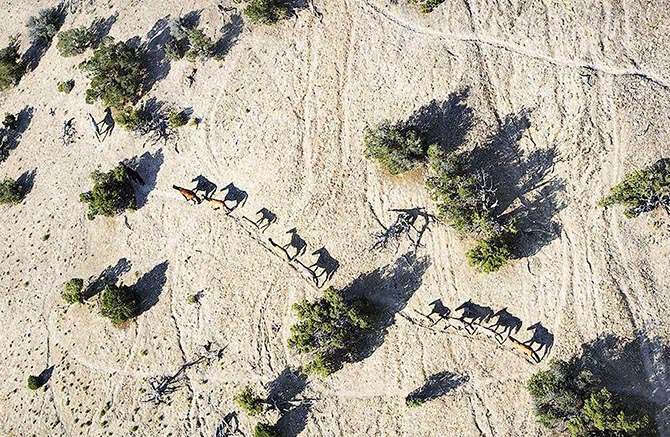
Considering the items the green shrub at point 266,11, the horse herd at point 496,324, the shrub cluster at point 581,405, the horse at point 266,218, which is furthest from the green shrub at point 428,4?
the shrub cluster at point 581,405

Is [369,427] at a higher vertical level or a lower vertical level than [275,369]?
lower

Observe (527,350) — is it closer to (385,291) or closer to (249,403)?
(385,291)

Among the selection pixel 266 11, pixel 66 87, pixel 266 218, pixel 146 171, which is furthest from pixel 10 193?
pixel 266 11

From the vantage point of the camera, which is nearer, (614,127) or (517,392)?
(517,392)

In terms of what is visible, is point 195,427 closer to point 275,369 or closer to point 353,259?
point 275,369

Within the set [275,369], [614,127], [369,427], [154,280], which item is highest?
[614,127]

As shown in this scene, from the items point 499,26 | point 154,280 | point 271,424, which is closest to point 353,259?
point 271,424

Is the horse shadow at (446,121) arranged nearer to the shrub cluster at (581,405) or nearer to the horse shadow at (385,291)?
the horse shadow at (385,291)
